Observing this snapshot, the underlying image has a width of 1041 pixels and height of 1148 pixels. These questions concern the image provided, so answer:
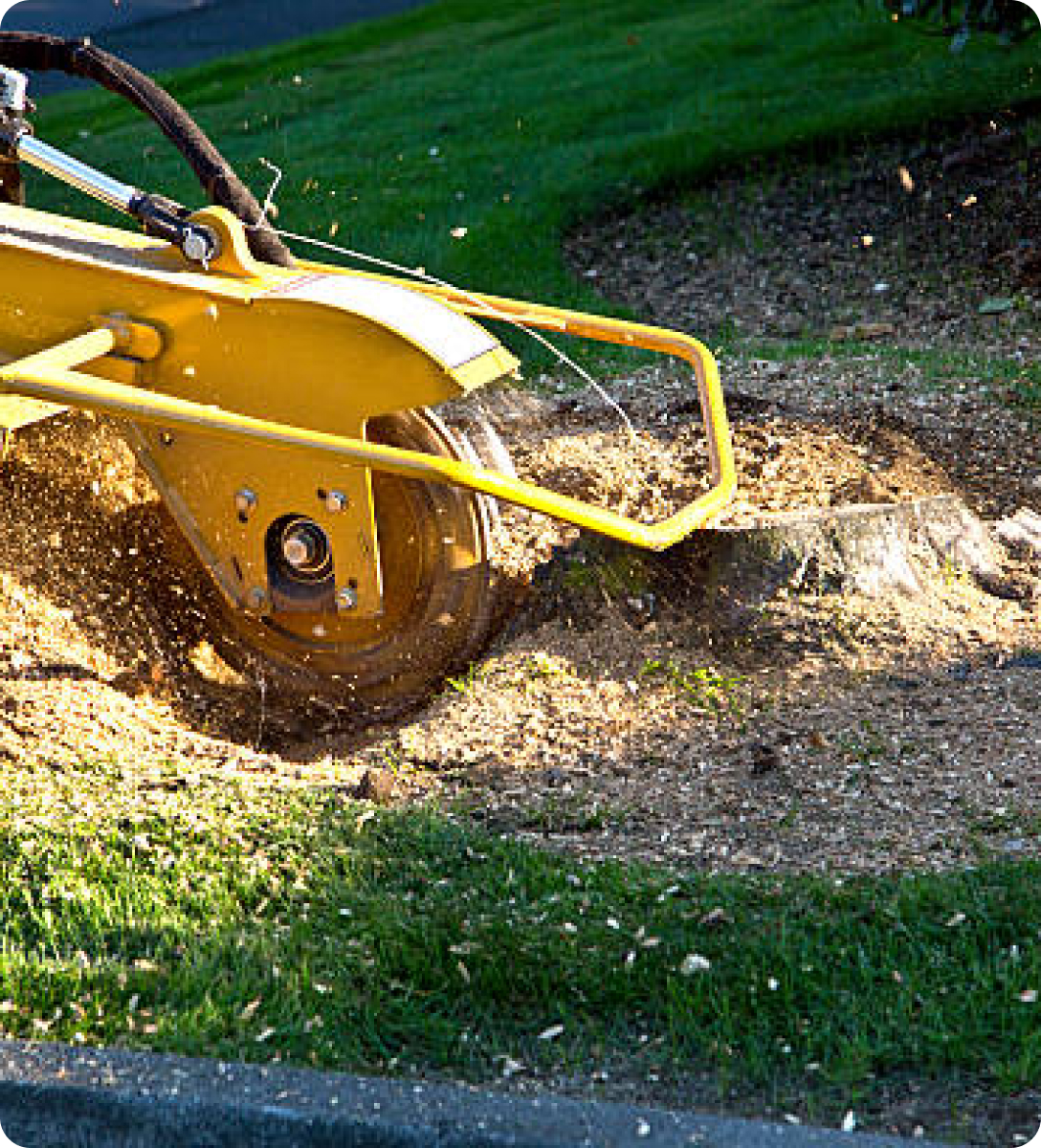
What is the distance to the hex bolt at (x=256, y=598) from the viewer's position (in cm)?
429

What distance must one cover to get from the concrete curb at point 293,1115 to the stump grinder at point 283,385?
1.44 meters

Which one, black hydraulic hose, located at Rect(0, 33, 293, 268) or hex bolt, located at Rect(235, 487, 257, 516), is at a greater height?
black hydraulic hose, located at Rect(0, 33, 293, 268)

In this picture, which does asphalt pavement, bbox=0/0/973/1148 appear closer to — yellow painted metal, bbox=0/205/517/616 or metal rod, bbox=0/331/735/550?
metal rod, bbox=0/331/735/550

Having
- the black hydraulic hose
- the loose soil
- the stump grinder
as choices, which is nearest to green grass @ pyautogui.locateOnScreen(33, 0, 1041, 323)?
the loose soil

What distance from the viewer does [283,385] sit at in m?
4.09

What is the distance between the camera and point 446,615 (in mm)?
4273

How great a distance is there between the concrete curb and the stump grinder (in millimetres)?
1438

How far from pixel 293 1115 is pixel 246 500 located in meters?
1.74

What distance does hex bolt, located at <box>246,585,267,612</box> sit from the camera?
4.29 meters

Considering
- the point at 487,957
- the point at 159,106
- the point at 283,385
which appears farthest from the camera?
the point at 159,106

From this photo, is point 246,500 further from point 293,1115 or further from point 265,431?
point 293,1115

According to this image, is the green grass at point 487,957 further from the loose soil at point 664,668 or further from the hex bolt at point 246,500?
the hex bolt at point 246,500

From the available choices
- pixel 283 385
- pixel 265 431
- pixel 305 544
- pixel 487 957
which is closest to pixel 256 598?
pixel 305 544

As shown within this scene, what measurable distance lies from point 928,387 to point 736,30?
18.2 feet
